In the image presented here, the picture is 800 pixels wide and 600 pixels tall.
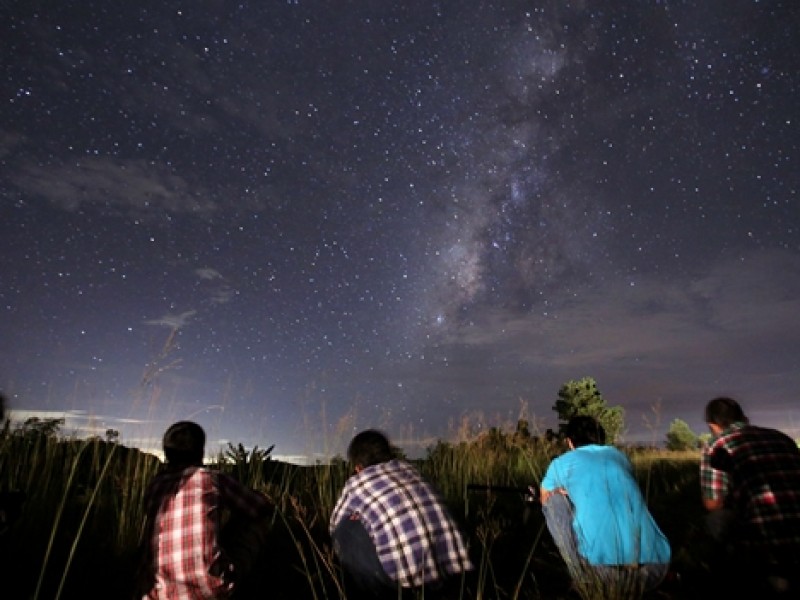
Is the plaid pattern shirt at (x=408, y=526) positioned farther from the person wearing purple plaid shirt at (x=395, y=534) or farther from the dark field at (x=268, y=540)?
the dark field at (x=268, y=540)

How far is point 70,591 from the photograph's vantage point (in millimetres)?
3373

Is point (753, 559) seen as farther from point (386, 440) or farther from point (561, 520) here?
point (386, 440)

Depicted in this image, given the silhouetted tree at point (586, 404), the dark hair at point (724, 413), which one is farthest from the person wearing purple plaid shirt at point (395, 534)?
the silhouetted tree at point (586, 404)

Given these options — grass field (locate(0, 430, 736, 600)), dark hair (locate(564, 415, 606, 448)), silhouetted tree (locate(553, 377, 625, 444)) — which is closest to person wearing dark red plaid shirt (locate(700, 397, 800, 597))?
grass field (locate(0, 430, 736, 600))

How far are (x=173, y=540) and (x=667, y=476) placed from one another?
Answer: 892 cm

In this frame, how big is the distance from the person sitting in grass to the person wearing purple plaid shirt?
0.79 m

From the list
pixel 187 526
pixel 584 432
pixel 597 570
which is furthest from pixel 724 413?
pixel 187 526

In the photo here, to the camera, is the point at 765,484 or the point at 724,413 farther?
the point at 724,413

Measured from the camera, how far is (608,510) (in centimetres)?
368

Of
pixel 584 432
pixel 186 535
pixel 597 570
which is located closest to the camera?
pixel 186 535

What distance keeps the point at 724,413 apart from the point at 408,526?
8.16 ft

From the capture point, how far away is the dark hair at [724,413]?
13.3 ft

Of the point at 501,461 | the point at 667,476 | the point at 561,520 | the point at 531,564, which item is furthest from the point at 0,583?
the point at 667,476

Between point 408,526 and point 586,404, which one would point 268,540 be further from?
point 586,404
